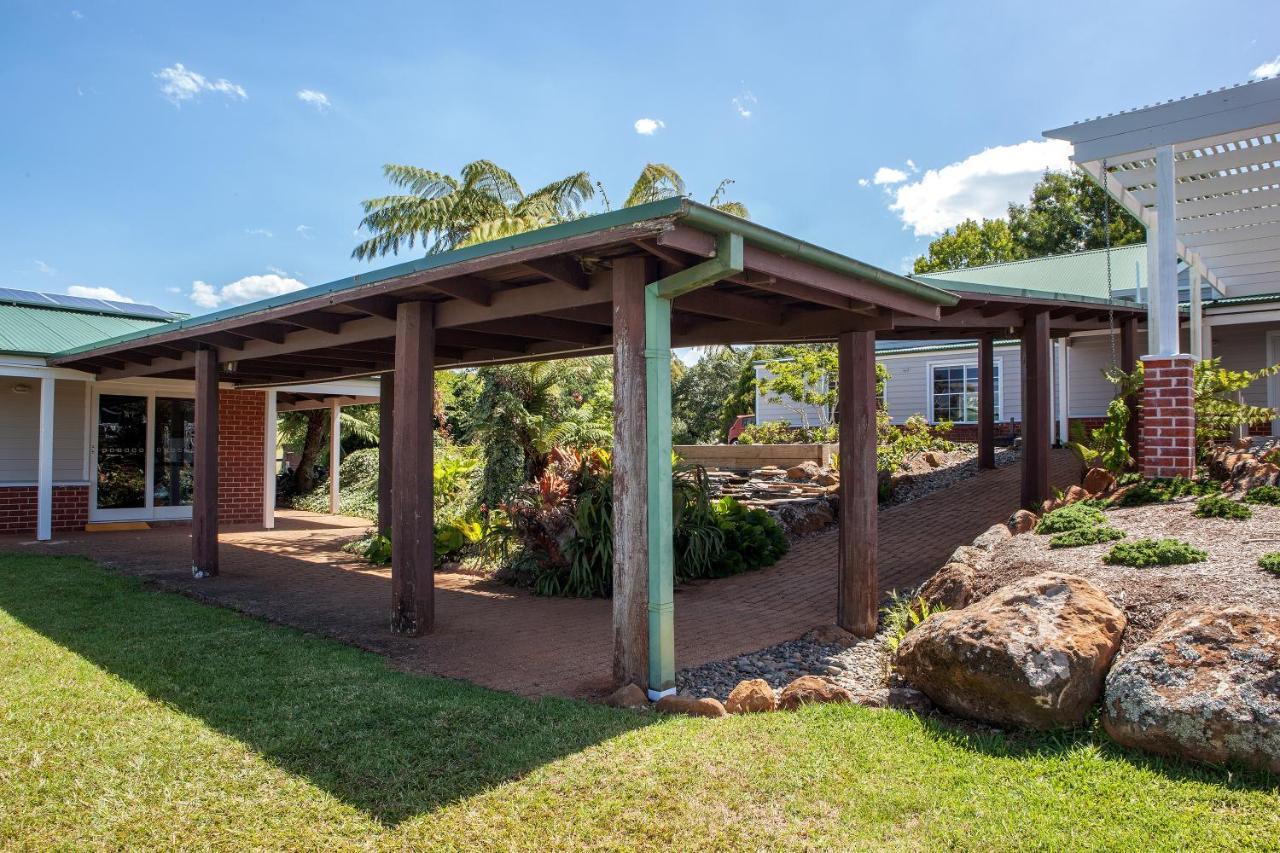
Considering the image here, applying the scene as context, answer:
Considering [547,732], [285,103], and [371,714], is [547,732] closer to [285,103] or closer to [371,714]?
[371,714]

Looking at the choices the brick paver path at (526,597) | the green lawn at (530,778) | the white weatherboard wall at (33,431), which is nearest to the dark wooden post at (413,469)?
the brick paver path at (526,597)

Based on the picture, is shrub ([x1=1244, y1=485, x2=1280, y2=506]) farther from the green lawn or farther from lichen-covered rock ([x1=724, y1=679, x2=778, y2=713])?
lichen-covered rock ([x1=724, y1=679, x2=778, y2=713])

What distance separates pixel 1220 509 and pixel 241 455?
49.5 ft

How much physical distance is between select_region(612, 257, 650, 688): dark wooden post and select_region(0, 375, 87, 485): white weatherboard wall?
12372 millimetres

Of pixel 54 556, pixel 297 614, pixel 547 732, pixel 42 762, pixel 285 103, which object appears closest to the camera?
pixel 42 762

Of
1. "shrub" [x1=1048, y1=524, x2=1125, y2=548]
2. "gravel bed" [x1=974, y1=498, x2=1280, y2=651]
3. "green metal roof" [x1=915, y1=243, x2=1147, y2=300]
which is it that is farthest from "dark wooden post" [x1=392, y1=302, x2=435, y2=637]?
"green metal roof" [x1=915, y1=243, x2=1147, y2=300]

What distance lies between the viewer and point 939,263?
1395 inches

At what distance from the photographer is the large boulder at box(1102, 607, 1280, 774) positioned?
333 cm

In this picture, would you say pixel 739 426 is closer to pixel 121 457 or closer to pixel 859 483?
pixel 121 457

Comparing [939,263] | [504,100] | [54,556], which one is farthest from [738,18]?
[939,263]

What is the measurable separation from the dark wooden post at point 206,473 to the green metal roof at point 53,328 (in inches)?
95.5

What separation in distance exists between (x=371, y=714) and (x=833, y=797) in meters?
2.48

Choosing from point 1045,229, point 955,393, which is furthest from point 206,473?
point 1045,229

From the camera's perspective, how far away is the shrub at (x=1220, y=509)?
20.1 feet
